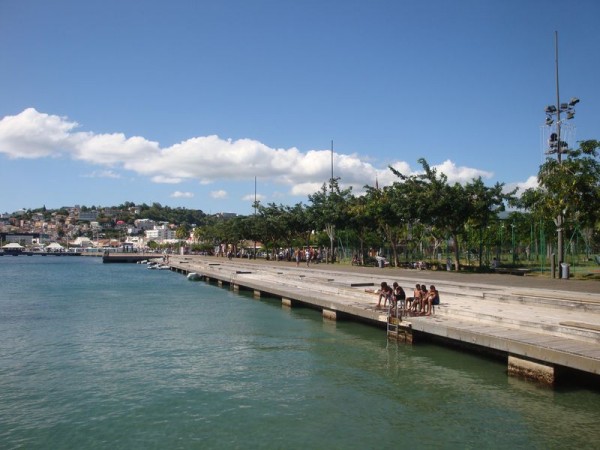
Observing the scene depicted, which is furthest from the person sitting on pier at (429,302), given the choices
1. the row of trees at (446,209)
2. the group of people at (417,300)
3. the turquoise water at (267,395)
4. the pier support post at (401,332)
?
the row of trees at (446,209)

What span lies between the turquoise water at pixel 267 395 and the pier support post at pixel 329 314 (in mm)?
2395

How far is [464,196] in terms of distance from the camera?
132 feet

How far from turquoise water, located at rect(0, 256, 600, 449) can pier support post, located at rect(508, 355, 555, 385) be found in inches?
11.1

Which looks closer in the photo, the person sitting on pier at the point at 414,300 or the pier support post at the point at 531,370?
the pier support post at the point at 531,370

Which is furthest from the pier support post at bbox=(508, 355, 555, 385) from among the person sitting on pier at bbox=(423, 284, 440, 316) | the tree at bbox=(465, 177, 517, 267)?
the tree at bbox=(465, 177, 517, 267)

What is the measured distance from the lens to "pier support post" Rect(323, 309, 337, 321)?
2752 centimetres

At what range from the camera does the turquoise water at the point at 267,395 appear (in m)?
11.9

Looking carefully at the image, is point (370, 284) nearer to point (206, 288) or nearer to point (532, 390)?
point (532, 390)

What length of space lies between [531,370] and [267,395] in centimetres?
750

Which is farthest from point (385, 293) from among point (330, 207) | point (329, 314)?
point (330, 207)

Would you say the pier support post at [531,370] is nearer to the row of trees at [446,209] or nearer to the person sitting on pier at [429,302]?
the person sitting on pier at [429,302]

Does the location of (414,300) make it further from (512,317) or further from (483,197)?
(483,197)

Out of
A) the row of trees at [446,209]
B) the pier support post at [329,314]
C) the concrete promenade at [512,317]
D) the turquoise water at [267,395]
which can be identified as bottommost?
the turquoise water at [267,395]

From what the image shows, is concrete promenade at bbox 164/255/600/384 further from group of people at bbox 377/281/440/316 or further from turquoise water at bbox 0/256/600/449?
turquoise water at bbox 0/256/600/449
